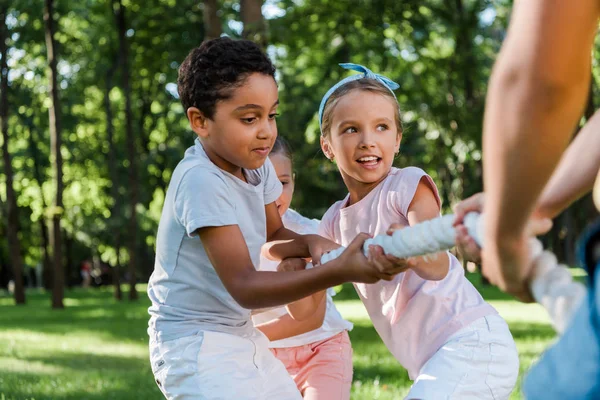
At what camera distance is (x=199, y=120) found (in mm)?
3191

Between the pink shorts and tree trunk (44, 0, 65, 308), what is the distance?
16597mm

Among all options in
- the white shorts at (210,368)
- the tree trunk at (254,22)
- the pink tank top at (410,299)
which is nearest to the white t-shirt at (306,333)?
the pink tank top at (410,299)

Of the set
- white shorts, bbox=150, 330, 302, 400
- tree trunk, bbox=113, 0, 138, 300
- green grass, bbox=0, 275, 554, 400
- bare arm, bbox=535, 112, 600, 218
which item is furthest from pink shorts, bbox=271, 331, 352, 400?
tree trunk, bbox=113, 0, 138, 300

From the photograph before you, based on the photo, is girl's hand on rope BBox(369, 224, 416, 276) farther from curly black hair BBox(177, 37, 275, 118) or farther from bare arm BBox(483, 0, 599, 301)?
curly black hair BBox(177, 37, 275, 118)

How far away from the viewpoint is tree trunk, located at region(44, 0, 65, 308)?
20078 mm

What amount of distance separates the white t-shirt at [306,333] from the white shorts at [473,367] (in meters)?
1.24

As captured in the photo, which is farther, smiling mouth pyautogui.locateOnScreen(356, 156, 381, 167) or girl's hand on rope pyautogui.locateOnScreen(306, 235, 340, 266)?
smiling mouth pyautogui.locateOnScreen(356, 156, 381, 167)

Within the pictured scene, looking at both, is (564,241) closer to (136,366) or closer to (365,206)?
(136,366)

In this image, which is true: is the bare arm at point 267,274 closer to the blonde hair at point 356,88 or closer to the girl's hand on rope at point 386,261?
the girl's hand on rope at point 386,261

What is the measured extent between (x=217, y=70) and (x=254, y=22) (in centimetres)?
758

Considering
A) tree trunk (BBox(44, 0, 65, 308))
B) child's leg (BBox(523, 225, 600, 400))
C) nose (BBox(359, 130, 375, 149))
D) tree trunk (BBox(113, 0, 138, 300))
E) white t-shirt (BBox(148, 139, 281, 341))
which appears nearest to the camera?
child's leg (BBox(523, 225, 600, 400))

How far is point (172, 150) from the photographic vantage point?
32375 mm

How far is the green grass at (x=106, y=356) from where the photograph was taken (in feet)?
23.0

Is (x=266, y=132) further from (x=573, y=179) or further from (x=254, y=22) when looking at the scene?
(x=254, y=22)
